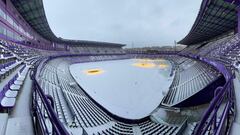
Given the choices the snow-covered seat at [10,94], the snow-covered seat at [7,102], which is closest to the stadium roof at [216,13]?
the snow-covered seat at [10,94]

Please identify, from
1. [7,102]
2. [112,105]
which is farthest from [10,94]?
[112,105]

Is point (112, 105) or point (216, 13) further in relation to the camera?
point (216, 13)

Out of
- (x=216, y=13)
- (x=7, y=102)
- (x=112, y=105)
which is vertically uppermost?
(x=216, y=13)

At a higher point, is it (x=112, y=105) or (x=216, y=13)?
(x=216, y=13)

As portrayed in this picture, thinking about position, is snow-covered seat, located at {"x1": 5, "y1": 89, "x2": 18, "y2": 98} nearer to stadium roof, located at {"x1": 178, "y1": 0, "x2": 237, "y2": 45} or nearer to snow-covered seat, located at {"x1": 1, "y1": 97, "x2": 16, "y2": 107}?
snow-covered seat, located at {"x1": 1, "y1": 97, "x2": 16, "y2": 107}

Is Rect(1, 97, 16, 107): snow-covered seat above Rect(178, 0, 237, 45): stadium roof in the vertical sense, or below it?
below

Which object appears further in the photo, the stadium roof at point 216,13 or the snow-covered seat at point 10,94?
the stadium roof at point 216,13

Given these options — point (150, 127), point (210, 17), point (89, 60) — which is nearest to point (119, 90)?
point (150, 127)

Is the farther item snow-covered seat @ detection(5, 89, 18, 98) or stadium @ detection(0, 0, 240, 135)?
snow-covered seat @ detection(5, 89, 18, 98)

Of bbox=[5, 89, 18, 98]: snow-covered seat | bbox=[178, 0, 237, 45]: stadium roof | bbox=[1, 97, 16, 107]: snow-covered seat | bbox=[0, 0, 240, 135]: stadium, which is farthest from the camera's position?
bbox=[178, 0, 237, 45]: stadium roof

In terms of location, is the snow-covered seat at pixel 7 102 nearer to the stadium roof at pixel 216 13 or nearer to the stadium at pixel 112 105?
the stadium at pixel 112 105

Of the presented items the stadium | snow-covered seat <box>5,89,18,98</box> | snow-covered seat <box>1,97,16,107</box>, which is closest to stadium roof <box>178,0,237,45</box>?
the stadium

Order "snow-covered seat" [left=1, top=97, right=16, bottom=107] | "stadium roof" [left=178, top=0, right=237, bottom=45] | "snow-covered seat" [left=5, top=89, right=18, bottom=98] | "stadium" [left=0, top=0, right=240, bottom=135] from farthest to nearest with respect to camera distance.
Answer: "stadium roof" [left=178, top=0, right=237, bottom=45], "snow-covered seat" [left=5, top=89, right=18, bottom=98], "snow-covered seat" [left=1, top=97, right=16, bottom=107], "stadium" [left=0, top=0, right=240, bottom=135]

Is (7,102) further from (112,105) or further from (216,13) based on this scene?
(216,13)
